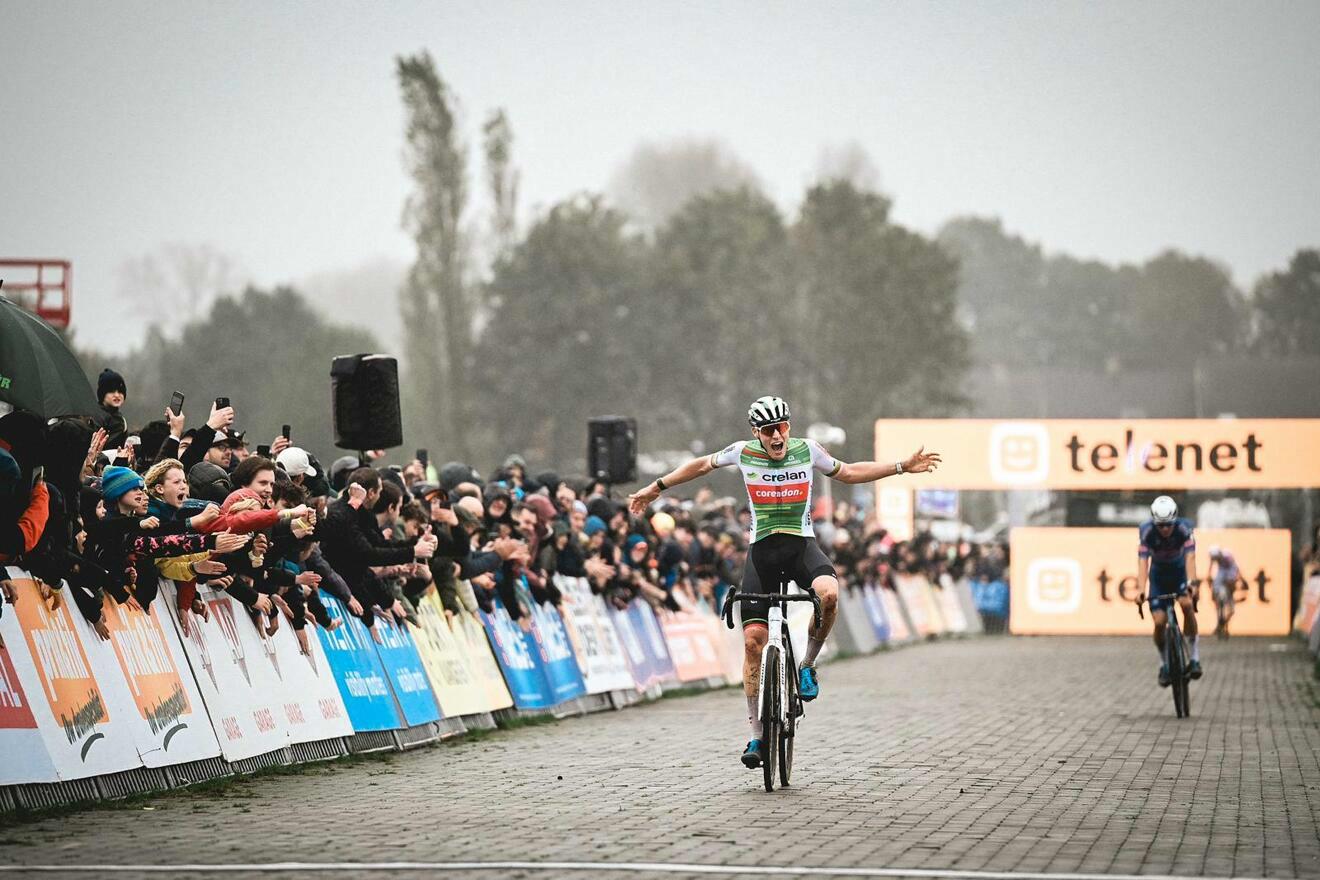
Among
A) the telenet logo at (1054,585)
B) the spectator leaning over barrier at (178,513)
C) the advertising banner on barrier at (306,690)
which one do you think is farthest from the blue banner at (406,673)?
the telenet logo at (1054,585)

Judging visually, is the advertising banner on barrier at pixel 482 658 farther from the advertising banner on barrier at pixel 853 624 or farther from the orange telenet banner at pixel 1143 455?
the orange telenet banner at pixel 1143 455

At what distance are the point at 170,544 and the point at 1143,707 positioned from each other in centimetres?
1252

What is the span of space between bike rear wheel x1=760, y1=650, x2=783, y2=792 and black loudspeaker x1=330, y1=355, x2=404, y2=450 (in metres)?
6.10

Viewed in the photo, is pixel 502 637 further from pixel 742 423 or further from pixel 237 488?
pixel 742 423

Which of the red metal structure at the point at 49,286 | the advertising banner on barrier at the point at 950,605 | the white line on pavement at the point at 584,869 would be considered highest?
the red metal structure at the point at 49,286

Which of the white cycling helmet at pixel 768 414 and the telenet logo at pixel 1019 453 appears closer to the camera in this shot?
the white cycling helmet at pixel 768 414

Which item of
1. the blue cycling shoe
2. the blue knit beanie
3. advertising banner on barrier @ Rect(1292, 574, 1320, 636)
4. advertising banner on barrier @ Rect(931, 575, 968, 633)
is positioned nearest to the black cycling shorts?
the blue cycling shoe

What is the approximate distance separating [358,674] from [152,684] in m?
3.00

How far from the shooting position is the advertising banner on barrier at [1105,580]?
1777 inches

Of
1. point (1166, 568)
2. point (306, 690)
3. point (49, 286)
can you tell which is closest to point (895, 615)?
point (49, 286)

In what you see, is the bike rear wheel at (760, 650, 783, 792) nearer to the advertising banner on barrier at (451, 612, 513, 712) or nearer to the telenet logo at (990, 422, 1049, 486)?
the advertising banner on barrier at (451, 612, 513, 712)

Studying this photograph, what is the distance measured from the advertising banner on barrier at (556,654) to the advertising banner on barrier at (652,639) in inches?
106

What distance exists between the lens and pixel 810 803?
38.0 ft

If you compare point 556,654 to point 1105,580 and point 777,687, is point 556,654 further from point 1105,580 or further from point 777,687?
point 1105,580
